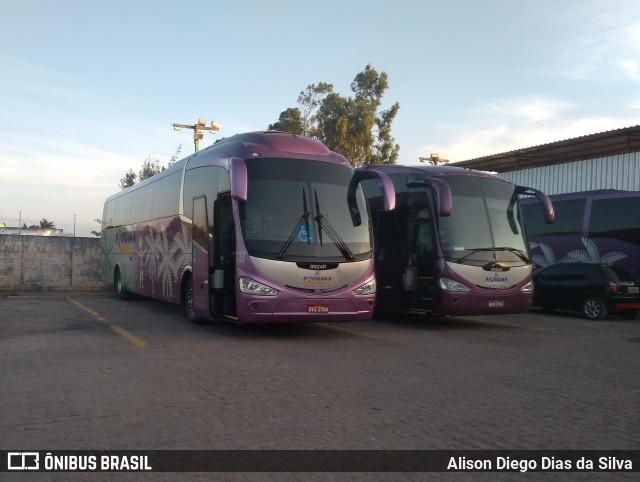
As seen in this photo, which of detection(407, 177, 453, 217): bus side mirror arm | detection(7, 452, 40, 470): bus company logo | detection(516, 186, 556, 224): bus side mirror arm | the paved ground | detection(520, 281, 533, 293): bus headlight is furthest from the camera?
detection(516, 186, 556, 224): bus side mirror arm

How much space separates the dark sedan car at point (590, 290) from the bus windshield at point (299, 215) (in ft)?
27.4

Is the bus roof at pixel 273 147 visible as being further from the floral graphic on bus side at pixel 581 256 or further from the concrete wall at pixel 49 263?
the concrete wall at pixel 49 263

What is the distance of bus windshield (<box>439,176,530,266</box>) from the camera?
40.0 feet

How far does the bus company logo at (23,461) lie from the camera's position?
4.39 metres

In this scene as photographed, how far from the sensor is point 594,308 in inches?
634

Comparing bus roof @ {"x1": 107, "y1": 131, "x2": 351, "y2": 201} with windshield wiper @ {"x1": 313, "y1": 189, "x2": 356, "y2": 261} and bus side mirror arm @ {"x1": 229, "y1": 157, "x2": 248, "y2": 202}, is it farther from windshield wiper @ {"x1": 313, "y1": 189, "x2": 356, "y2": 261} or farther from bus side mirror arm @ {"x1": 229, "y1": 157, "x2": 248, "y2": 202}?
windshield wiper @ {"x1": 313, "y1": 189, "x2": 356, "y2": 261}

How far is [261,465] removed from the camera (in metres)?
4.45

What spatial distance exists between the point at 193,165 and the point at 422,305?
5.52 meters

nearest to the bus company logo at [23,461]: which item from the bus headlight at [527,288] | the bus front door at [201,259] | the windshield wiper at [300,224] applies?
the windshield wiper at [300,224]

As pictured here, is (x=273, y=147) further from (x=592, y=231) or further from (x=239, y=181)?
(x=592, y=231)

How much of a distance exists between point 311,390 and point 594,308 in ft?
38.9

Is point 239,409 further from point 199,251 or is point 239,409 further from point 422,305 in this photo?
point 422,305

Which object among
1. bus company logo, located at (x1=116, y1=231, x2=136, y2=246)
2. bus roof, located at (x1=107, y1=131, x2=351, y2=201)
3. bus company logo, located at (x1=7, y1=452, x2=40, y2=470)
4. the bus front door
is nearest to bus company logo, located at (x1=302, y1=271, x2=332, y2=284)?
the bus front door

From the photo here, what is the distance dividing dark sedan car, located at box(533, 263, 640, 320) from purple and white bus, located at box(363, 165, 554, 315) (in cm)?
437
